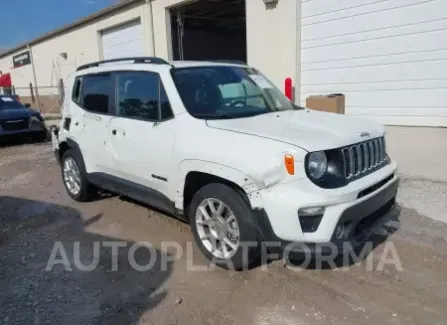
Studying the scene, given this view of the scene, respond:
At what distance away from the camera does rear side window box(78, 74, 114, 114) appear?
481 cm

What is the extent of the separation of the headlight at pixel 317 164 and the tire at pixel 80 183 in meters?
3.40

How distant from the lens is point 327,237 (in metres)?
2.97

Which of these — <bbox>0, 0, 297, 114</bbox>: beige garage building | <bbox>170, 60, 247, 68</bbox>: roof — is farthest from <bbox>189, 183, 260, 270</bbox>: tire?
<bbox>0, 0, 297, 114</bbox>: beige garage building

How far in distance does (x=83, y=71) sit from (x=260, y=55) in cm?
606

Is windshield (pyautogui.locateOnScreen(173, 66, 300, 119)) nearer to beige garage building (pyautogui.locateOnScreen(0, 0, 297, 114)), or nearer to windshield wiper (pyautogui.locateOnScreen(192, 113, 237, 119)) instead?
windshield wiper (pyautogui.locateOnScreen(192, 113, 237, 119))

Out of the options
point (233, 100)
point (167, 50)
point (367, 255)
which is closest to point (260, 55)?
point (167, 50)

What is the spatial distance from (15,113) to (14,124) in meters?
0.32

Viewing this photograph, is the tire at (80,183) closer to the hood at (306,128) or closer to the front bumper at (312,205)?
the hood at (306,128)

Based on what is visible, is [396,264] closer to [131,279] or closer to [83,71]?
[131,279]

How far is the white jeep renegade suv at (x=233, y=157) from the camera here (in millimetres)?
2973

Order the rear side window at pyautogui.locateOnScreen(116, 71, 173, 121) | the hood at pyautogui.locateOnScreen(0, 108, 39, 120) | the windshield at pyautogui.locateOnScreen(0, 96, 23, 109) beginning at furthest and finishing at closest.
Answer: the windshield at pyautogui.locateOnScreen(0, 96, 23, 109) → the hood at pyautogui.locateOnScreen(0, 108, 39, 120) → the rear side window at pyautogui.locateOnScreen(116, 71, 173, 121)

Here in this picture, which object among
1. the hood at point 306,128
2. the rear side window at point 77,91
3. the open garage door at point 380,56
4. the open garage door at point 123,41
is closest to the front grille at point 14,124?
the open garage door at point 123,41

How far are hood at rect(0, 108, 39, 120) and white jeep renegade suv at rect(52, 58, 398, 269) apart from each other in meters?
7.47

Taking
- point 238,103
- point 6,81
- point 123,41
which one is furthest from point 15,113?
point 6,81
